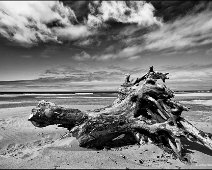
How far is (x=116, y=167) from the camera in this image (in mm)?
5133

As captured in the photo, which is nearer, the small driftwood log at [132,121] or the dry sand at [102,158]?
the dry sand at [102,158]

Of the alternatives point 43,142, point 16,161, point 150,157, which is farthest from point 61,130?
point 150,157

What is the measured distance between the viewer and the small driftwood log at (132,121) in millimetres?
6840

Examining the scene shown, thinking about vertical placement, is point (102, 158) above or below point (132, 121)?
below

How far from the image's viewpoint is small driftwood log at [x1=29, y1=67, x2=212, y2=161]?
22.4ft

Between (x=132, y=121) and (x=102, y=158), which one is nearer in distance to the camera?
(x=102, y=158)

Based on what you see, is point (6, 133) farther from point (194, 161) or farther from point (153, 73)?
point (194, 161)

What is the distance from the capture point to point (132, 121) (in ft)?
24.7

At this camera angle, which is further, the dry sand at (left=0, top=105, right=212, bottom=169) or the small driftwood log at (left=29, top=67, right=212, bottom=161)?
the small driftwood log at (left=29, top=67, right=212, bottom=161)

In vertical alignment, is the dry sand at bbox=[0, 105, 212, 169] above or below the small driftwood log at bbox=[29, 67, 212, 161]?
below

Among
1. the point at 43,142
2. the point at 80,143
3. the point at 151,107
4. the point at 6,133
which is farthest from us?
the point at 6,133

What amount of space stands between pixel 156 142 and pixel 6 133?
24.4 ft

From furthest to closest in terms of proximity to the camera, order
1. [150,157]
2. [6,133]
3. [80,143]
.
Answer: [6,133] < [80,143] < [150,157]

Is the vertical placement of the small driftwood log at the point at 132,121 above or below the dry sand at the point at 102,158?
above
